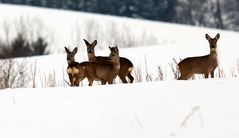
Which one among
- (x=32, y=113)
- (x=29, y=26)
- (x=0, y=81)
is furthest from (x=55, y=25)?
(x=32, y=113)

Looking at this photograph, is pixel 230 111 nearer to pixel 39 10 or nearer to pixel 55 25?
pixel 55 25

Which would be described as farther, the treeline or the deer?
the treeline

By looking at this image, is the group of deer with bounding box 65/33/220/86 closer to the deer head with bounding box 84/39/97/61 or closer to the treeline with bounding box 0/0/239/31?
the deer head with bounding box 84/39/97/61

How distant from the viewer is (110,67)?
425 inches

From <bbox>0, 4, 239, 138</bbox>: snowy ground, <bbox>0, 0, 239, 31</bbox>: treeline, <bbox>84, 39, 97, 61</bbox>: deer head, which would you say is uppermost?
<bbox>0, 0, 239, 31</bbox>: treeline

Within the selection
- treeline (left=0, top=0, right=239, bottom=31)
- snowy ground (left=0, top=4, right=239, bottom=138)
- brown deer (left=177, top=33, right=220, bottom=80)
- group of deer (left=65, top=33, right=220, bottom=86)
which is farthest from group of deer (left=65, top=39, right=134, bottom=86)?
treeline (left=0, top=0, right=239, bottom=31)

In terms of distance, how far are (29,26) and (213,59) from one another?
3604cm

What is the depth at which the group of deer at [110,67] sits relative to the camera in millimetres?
10430

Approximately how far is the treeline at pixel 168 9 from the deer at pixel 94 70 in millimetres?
60923

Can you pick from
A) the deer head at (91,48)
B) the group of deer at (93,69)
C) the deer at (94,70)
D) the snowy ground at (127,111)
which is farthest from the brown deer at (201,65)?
the snowy ground at (127,111)

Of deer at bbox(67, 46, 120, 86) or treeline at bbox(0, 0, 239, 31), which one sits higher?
treeline at bbox(0, 0, 239, 31)

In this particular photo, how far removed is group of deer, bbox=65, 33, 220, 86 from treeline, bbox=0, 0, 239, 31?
60.2 metres

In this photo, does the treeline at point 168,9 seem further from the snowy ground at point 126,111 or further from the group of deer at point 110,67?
the snowy ground at point 126,111

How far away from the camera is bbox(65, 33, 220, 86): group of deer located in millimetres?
10430
